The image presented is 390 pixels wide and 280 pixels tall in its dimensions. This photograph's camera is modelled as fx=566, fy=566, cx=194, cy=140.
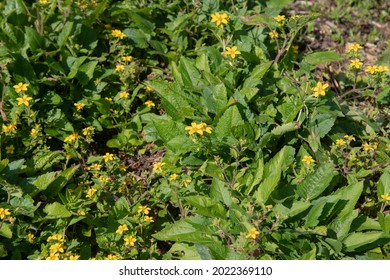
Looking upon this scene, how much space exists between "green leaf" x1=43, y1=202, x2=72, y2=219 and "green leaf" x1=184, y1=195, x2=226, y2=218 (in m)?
0.86

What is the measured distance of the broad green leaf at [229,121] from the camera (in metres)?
4.14

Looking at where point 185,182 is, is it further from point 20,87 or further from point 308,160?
point 20,87

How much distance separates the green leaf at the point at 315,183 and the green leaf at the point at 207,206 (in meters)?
0.55

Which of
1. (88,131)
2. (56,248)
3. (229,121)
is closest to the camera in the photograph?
(56,248)

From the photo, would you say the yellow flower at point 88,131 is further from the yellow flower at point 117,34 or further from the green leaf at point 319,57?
the green leaf at point 319,57

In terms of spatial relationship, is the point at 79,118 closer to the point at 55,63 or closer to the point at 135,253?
the point at 55,63

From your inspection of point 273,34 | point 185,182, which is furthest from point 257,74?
point 185,182

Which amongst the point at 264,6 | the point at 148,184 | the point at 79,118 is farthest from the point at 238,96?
the point at 264,6

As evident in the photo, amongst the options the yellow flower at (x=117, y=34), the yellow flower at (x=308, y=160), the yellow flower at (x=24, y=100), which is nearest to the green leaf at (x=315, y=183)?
the yellow flower at (x=308, y=160)

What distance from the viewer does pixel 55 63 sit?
470 centimetres

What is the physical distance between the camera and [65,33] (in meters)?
4.85

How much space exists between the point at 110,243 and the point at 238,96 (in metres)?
1.46

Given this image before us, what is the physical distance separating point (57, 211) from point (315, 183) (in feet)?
5.87

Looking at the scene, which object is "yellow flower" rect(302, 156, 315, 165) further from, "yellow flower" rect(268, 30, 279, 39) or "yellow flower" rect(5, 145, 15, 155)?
"yellow flower" rect(5, 145, 15, 155)
